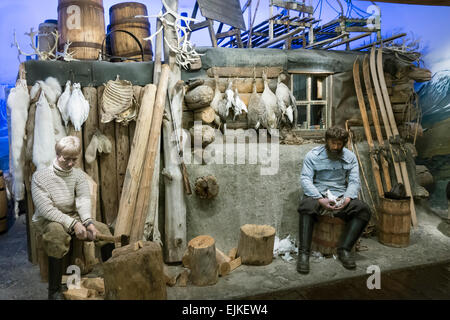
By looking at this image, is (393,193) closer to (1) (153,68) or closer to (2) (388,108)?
(2) (388,108)

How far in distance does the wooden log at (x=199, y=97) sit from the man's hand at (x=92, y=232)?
1.94 meters

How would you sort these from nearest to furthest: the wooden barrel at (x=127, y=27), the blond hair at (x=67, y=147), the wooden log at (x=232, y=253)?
1. the blond hair at (x=67, y=147)
2. the wooden log at (x=232, y=253)
3. the wooden barrel at (x=127, y=27)

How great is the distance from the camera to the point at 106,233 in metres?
3.09

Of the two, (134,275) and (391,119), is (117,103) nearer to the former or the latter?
→ (134,275)

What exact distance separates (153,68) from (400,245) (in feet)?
13.1

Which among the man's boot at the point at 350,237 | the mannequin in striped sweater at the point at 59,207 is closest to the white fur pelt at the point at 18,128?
the mannequin in striped sweater at the point at 59,207

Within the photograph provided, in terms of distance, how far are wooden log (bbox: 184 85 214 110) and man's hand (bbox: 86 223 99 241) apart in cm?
194

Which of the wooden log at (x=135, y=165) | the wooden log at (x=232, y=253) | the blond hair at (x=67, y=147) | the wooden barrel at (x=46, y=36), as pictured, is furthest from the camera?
the wooden barrel at (x=46, y=36)

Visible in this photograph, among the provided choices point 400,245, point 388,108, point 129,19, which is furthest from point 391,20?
point 129,19

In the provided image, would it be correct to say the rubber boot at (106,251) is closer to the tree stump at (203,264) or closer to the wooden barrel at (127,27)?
the tree stump at (203,264)

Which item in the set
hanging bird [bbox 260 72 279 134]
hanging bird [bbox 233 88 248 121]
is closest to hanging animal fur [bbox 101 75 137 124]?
hanging bird [bbox 233 88 248 121]

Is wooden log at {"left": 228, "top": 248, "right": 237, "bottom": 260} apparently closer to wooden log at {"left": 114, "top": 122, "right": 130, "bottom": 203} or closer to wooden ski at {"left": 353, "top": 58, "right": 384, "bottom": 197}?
wooden log at {"left": 114, "top": 122, "right": 130, "bottom": 203}

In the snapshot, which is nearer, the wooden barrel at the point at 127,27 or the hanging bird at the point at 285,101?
the hanging bird at the point at 285,101

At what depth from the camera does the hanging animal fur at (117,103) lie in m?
3.61
